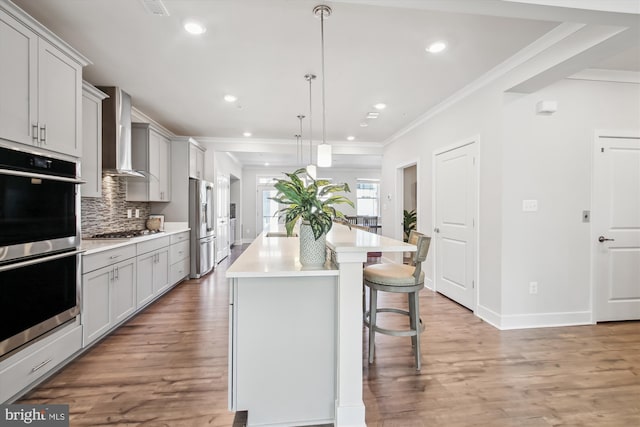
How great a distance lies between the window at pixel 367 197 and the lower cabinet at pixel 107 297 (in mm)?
7589

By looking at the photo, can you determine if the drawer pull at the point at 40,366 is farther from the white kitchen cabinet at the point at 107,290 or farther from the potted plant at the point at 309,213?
the potted plant at the point at 309,213

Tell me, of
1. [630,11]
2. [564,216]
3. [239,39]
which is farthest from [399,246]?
[564,216]

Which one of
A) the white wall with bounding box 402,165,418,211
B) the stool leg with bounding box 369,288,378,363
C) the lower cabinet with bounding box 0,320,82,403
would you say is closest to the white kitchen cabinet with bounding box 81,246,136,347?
the lower cabinet with bounding box 0,320,82,403

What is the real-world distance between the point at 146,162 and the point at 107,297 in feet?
6.73

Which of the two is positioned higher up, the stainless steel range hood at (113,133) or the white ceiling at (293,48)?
the white ceiling at (293,48)

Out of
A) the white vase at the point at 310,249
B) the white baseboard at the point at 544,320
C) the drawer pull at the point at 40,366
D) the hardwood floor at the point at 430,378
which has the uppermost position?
the white vase at the point at 310,249

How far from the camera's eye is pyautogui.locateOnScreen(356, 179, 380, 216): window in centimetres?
984

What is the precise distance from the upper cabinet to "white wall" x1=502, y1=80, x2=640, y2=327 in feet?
12.2

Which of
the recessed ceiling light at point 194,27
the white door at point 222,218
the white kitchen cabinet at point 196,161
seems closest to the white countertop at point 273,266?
the recessed ceiling light at point 194,27

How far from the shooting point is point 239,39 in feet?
7.74

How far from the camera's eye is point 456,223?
11.9 ft

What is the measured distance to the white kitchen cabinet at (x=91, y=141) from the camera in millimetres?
2701

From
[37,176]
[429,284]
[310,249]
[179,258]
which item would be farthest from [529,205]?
[179,258]

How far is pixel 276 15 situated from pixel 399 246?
180 centimetres
